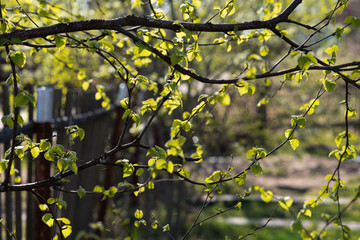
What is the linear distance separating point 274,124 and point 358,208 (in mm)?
2380

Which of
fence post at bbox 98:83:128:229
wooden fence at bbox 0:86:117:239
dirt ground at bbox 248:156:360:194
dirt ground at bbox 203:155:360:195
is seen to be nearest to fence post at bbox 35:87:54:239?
wooden fence at bbox 0:86:117:239

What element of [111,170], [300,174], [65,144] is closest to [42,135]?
[65,144]

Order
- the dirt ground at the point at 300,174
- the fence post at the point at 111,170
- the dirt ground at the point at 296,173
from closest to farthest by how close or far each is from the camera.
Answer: the fence post at the point at 111,170 → the dirt ground at the point at 296,173 → the dirt ground at the point at 300,174

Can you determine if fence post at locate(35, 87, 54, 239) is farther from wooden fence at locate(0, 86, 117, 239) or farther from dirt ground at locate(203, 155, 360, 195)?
dirt ground at locate(203, 155, 360, 195)

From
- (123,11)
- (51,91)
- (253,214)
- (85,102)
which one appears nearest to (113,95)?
(123,11)

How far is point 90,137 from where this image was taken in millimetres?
4254

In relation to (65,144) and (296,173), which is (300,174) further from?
(65,144)

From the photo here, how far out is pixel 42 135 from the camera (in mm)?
2717

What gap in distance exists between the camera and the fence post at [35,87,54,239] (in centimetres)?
272

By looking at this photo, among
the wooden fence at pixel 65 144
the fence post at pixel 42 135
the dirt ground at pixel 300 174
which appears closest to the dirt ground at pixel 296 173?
the dirt ground at pixel 300 174

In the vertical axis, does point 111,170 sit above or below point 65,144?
below

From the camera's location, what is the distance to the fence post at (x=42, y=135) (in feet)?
8.93

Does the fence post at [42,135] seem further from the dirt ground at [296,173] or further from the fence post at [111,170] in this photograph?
the dirt ground at [296,173]

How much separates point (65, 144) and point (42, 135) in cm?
58
